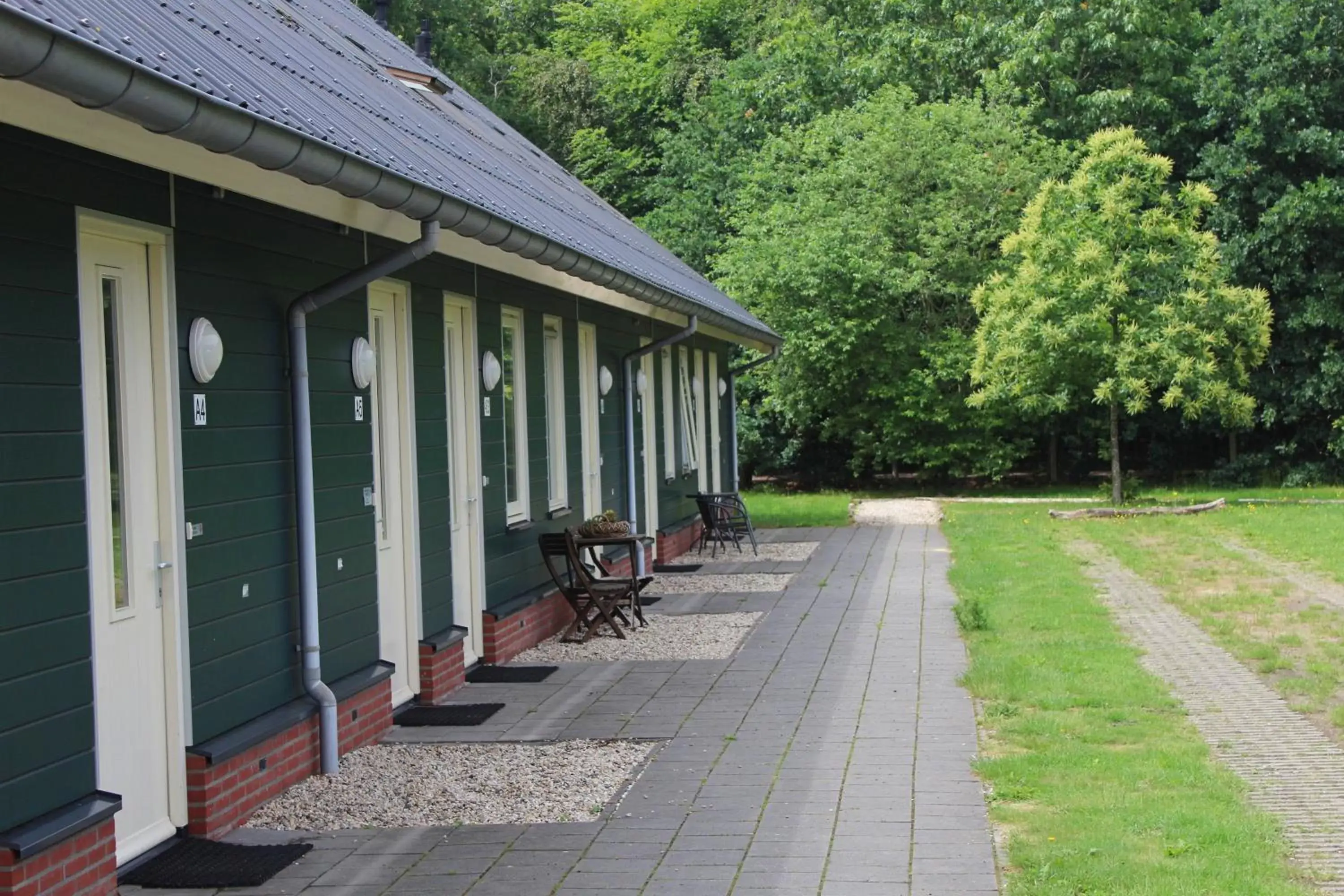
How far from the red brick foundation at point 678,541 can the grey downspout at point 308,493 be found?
9475 millimetres

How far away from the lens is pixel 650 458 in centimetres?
1581

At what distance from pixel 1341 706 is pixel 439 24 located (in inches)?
1283

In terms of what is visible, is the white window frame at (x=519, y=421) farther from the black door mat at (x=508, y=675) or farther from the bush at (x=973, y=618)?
the bush at (x=973, y=618)

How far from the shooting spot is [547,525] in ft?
37.1

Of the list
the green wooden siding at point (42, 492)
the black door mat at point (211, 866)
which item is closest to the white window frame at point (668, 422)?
the black door mat at point (211, 866)


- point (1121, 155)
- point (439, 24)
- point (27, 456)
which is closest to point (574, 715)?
point (27, 456)

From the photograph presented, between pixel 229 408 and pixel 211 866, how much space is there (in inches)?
70.4

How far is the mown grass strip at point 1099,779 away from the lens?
16.1 ft

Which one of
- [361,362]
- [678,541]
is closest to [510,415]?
[361,362]

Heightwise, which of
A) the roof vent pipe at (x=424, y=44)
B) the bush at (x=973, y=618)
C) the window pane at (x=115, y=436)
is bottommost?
the bush at (x=973, y=618)

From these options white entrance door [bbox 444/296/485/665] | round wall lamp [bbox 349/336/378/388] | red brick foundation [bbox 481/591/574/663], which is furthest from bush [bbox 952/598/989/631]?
round wall lamp [bbox 349/336/378/388]

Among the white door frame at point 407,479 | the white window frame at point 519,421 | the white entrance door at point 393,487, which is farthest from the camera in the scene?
the white window frame at point 519,421

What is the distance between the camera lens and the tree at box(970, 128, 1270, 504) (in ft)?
73.0

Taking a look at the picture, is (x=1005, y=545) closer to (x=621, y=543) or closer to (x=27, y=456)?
(x=621, y=543)
